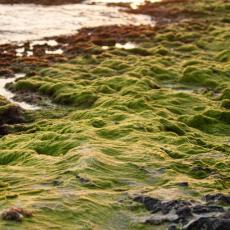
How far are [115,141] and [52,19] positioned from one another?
31.8 m

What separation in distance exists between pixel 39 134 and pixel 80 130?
48.6 inches

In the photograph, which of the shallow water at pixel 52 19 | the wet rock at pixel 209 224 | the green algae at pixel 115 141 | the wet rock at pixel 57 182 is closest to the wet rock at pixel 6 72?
the green algae at pixel 115 141

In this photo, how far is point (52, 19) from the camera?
145 feet

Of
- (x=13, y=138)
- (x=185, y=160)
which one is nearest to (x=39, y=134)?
(x=13, y=138)

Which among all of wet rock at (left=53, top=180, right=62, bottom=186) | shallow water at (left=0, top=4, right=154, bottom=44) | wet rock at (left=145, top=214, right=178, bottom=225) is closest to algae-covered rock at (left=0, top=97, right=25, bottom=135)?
wet rock at (left=53, top=180, right=62, bottom=186)

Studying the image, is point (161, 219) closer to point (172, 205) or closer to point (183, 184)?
point (172, 205)

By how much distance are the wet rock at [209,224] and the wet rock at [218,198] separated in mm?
1124

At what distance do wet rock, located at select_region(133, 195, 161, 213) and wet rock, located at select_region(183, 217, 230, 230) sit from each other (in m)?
0.89

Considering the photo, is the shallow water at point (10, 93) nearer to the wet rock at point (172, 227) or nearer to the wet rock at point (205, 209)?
the wet rock at point (205, 209)

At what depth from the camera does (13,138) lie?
50.0 feet

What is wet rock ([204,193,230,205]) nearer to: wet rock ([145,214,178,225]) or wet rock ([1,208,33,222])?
wet rock ([145,214,178,225])

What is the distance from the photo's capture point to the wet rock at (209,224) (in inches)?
343

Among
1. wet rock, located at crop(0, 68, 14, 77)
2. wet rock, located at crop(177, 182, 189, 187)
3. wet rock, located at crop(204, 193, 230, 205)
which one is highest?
wet rock, located at crop(204, 193, 230, 205)

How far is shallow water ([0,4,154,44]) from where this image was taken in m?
37.5
